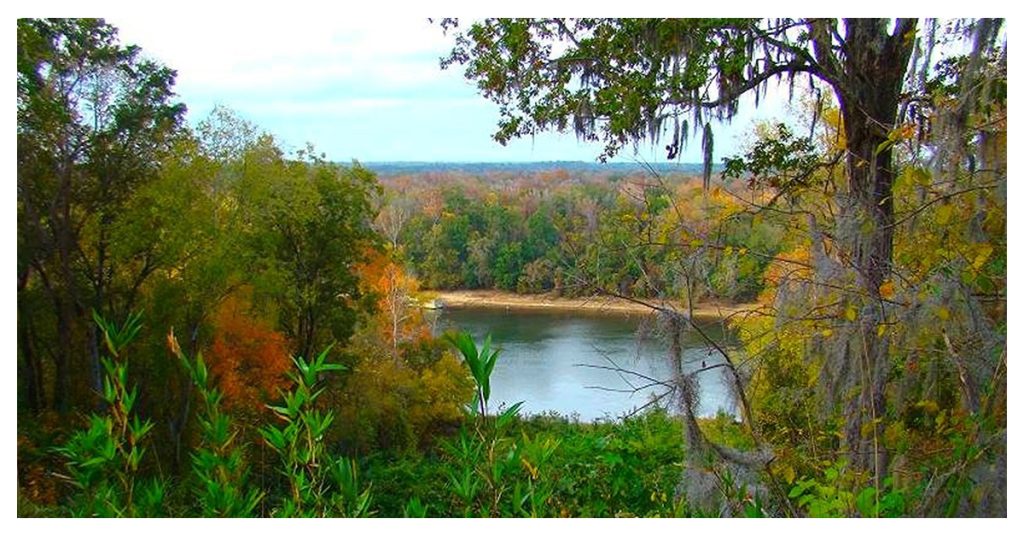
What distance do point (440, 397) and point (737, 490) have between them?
15.8 ft

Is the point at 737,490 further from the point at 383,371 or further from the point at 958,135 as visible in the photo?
the point at 383,371

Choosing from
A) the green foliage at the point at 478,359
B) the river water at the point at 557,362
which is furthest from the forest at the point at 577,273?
the river water at the point at 557,362

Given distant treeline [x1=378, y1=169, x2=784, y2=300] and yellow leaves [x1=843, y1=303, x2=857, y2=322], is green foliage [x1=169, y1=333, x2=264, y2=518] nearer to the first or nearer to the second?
distant treeline [x1=378, y1=169, x2=784, y2=300]

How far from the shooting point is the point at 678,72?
3.64 m

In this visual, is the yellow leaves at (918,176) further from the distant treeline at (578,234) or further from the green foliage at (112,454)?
the green foliage at (112,454)

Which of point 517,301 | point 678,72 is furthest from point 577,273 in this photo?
point 517,301

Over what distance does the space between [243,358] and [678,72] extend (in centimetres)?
236

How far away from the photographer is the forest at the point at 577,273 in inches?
93.4

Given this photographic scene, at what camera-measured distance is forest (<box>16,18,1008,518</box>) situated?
2.37 meters

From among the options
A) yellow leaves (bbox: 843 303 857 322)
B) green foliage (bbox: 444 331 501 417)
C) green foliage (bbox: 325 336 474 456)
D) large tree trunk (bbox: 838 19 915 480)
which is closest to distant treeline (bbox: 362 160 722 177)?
large tree trunk (bbox: 838 19 915 480)

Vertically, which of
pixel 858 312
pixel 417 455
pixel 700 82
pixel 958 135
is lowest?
pixel 417 455

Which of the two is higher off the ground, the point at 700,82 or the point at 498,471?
the point at 700,82

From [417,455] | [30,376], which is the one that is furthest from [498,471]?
[417,455]

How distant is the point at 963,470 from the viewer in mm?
2367
